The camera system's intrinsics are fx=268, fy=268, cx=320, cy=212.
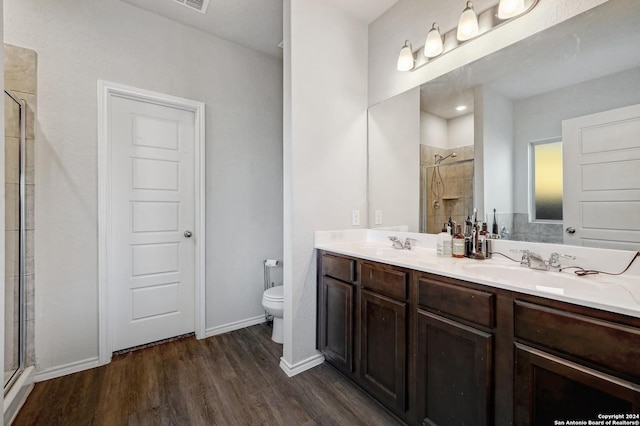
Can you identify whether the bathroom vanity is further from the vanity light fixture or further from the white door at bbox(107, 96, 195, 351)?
the white door at bbox(107, 96, 195, 351)

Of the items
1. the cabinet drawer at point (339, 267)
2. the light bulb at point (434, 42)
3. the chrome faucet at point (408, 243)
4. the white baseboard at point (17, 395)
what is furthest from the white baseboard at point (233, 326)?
the light bulb at point (434, 42)

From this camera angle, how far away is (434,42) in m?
1.80

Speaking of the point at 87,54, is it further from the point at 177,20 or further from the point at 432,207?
the point at 432,207

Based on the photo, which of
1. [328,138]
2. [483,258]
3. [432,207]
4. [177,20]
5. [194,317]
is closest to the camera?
[483,258]

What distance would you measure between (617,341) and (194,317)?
9.01 feet

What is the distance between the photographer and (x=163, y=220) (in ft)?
7.75

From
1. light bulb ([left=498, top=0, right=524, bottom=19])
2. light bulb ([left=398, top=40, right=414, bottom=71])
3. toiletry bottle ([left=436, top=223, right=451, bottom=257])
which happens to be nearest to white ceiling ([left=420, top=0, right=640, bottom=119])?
light bulb ([left=498, top=0, right=524, bottom=19])

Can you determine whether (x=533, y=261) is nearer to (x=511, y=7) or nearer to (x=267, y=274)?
(x=511, y=7)

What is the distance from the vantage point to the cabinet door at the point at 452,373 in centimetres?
107

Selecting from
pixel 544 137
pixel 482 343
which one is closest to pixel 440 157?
pixel 544 137

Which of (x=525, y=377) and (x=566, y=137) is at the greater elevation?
(x=566, y=137)

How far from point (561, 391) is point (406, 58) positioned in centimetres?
205

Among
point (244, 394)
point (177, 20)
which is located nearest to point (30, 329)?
point (244, 394)

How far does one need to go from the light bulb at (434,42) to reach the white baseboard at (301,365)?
2.33 metres
